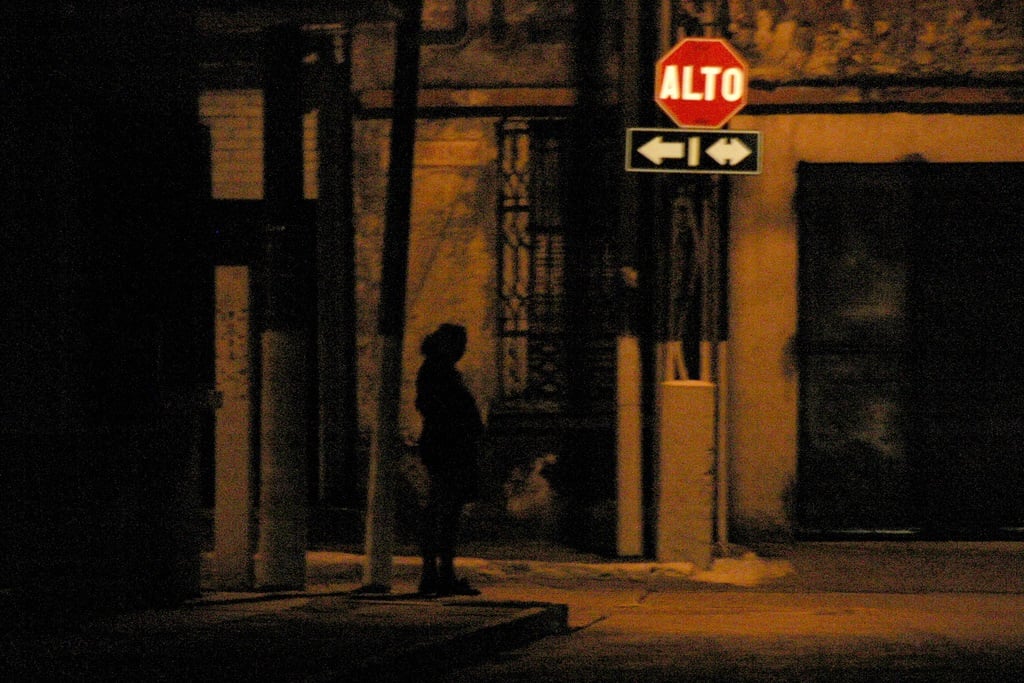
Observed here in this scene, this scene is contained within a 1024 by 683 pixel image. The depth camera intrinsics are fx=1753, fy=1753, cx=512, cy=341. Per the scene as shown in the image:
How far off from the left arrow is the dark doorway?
1.78 m

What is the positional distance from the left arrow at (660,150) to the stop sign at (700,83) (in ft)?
1.13

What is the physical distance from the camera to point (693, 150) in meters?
12.0

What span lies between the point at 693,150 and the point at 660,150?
0.74ft

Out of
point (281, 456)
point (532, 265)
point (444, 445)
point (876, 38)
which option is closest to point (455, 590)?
point (444, 445)

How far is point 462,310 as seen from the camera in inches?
536

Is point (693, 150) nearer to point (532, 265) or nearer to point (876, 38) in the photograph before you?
point (532, 265)

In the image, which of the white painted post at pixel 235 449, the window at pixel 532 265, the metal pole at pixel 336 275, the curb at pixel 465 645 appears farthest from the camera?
the metal pole at pixel 336 275

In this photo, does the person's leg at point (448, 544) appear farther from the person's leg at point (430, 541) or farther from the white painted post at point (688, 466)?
the white painted post at point (688, 466)

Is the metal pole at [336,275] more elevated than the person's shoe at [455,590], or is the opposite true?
the metal pole at [336,275]

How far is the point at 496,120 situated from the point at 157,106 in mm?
4479

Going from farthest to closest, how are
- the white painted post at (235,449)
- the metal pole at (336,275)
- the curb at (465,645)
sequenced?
the metal pole at (336,275) → the white painted post at (235,449) → the curb at (465,645)

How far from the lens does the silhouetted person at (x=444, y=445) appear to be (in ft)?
34.6

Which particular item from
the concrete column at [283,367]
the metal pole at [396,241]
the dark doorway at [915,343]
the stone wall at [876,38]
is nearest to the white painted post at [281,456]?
the concrete column at [283,367]

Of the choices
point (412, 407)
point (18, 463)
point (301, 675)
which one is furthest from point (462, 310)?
point (301, 675)
